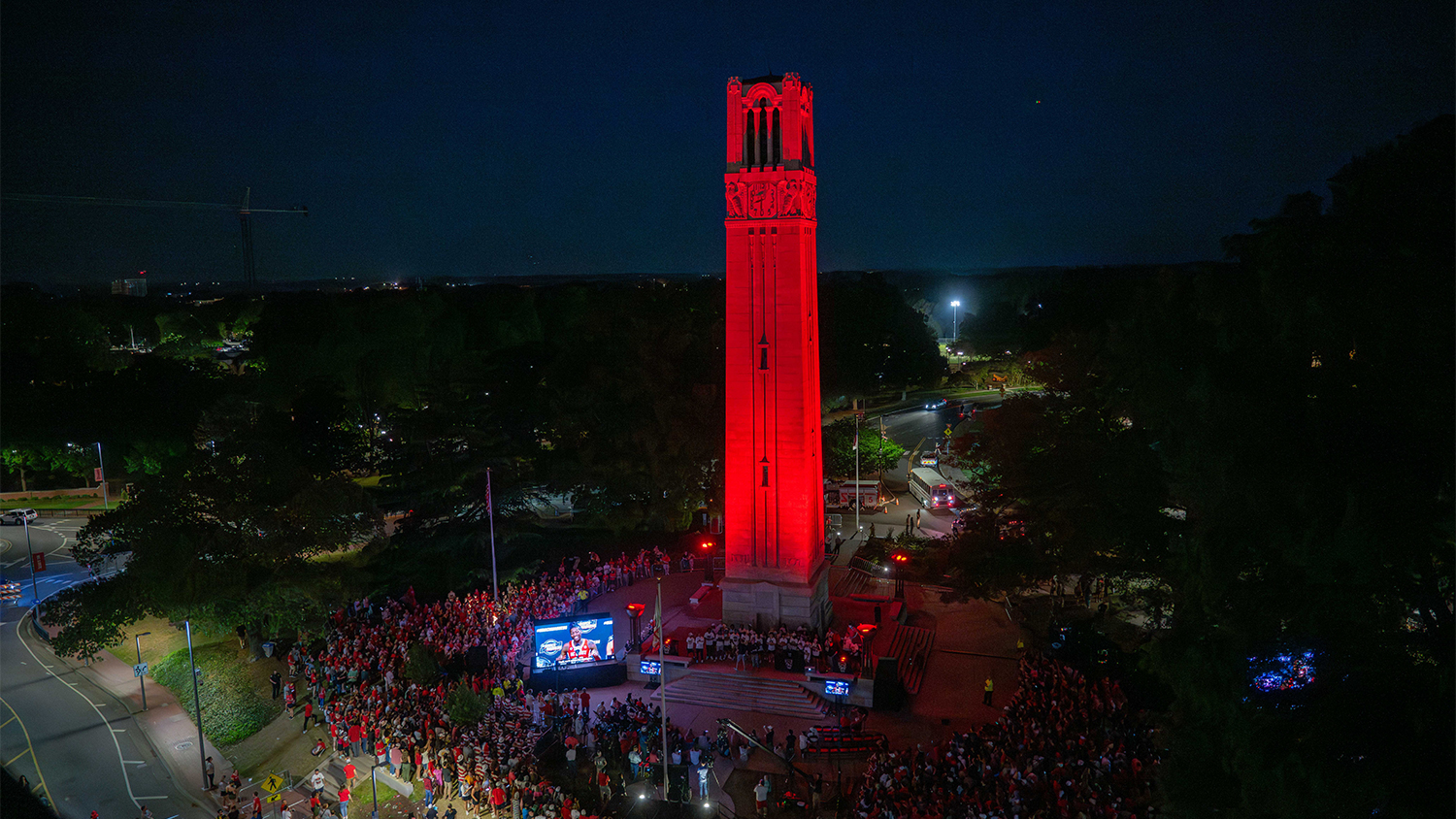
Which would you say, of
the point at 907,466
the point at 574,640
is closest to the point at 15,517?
the point at 574,640

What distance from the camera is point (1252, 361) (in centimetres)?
1209

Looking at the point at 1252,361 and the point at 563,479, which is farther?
the point at 563,479

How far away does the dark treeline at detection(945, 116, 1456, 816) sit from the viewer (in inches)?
382

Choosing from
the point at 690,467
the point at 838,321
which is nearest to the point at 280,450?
the point at 690,467

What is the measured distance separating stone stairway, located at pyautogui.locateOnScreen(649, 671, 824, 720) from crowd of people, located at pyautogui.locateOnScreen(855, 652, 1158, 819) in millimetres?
3811

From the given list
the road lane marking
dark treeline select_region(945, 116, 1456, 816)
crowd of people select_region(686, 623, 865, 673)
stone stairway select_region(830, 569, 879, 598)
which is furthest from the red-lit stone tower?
the road lane marking

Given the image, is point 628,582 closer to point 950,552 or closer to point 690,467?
point 690,467

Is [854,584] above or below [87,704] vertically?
above

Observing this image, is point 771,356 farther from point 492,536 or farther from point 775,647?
point 492,536

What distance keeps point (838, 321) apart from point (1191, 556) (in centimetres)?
6715

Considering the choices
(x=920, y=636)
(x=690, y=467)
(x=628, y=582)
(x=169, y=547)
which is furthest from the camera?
(x=690, y=467)

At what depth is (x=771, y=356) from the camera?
92.2ft

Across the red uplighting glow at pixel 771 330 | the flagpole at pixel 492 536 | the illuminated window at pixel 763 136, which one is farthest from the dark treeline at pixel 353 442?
the illuminated window at pixel 763 136

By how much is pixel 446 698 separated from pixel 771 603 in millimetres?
10639
